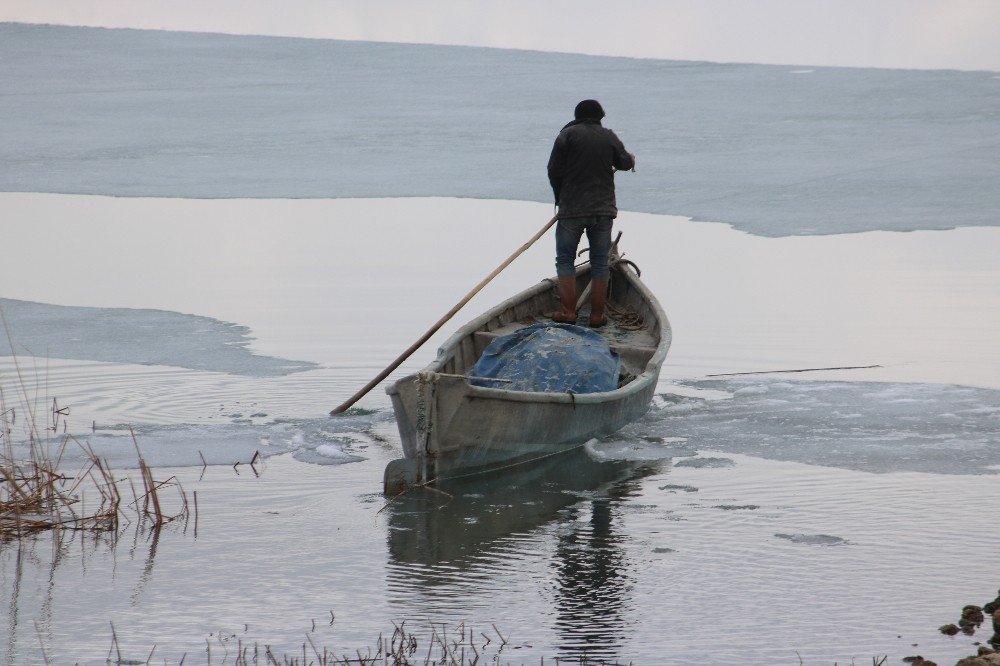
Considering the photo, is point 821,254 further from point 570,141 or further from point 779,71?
point 779,71

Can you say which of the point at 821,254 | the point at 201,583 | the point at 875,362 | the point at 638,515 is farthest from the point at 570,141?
the point at 821,254

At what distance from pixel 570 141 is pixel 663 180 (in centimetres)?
956

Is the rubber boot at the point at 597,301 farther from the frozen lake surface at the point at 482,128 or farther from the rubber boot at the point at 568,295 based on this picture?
the frozen lake surface at the point at 482,128

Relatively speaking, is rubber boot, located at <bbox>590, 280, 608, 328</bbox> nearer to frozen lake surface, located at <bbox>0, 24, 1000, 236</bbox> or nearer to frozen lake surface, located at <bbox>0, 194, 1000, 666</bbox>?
frozen lake surface, located at <bbox>0, 194, 1000, 666</bbox>

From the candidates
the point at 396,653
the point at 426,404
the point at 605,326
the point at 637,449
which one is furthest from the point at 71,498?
the point at 605,326

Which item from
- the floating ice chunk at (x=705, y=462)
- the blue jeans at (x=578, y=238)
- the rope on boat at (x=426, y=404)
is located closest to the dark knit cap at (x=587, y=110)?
the blue jeans at (x=578, y=238)

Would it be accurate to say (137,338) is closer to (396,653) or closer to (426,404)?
(426,404)

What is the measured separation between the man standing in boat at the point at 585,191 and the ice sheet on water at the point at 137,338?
1904 mm

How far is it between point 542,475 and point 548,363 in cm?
79

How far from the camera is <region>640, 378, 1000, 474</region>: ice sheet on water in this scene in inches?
286

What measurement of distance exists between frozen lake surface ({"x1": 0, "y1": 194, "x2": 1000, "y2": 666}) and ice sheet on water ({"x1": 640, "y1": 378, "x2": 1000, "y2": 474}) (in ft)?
0.09

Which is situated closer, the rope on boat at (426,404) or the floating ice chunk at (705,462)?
the rope on boat at (426,404)

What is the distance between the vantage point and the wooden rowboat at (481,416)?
6598 mm

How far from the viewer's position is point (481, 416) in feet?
22.1
